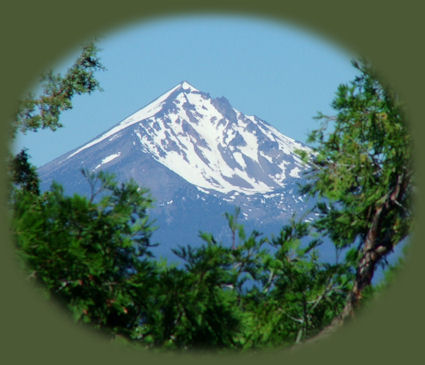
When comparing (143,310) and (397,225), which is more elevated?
(143,310)

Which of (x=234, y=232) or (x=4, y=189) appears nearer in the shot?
(x=234, y=232)

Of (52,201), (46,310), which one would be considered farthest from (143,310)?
(52,201)

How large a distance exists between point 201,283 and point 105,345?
1.94 m

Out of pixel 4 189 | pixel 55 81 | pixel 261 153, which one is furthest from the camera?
pixel 261 153

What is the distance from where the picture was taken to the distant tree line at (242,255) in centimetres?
971

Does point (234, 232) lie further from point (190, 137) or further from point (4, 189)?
point (190, 137)

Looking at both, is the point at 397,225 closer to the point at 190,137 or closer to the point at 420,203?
the point at 420,203

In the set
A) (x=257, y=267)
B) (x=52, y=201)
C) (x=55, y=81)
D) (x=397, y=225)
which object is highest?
(x=55, y=81)

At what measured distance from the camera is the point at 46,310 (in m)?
9.50

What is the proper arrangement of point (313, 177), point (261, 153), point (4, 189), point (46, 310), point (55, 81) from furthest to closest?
1. point (261, 153)
2. point (55, 81)
3. point (4, 189)
4. point (313, 177)
5. point (46, 310)

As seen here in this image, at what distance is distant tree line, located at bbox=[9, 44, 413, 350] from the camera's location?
31.9 ft

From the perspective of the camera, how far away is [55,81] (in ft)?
56.5

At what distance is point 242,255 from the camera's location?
10.8 m

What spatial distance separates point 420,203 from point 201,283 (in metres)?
4.20
